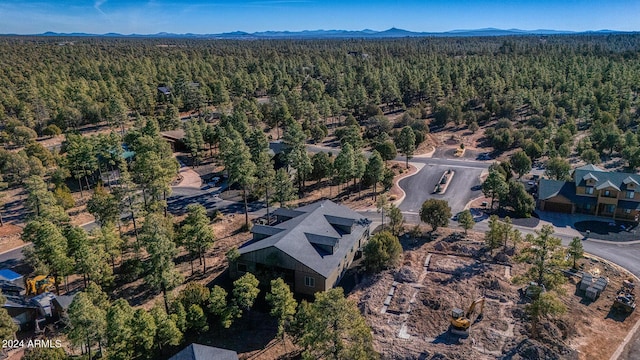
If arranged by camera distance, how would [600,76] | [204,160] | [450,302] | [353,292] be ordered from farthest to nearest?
[600,76]
[204,160]
[353,292]
[450,302]

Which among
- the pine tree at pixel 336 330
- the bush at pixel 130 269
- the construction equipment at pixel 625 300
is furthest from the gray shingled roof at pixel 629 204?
the bush at pixel 130 269

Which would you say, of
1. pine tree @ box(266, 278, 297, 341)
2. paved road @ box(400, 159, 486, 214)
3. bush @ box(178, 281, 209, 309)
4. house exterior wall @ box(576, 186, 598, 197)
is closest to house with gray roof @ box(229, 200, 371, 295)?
pine tree @ box(266, 278, 297, 341)

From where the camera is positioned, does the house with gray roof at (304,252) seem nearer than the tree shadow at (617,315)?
No

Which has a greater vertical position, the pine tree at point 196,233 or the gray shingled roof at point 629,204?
the pine tree at point 196,233

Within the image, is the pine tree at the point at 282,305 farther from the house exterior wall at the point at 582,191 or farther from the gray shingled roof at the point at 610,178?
the gray shingled roof at the point at 610,178

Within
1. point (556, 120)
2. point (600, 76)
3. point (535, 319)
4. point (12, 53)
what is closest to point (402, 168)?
point (535, 319)

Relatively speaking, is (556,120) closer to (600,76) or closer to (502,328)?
(600,76)

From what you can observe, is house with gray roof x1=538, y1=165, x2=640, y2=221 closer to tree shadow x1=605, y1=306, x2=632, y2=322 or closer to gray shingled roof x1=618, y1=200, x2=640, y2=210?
gray shingled roof x1=618, y1=200, x2=640, y2=210
